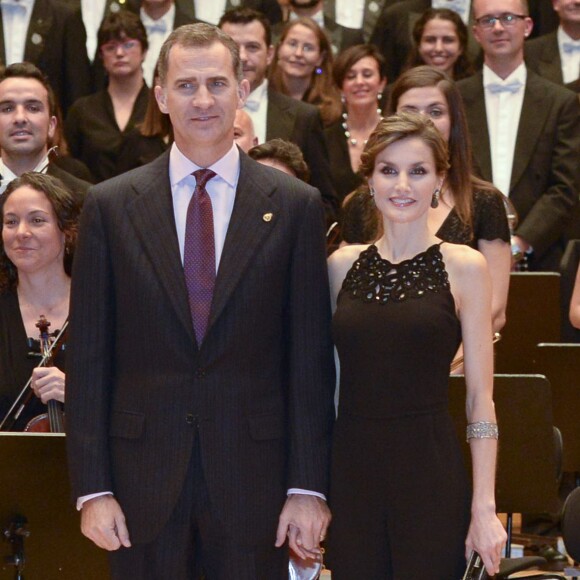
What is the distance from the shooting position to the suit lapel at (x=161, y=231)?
8.98 feet

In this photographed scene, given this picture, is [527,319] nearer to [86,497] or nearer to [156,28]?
[86,497]

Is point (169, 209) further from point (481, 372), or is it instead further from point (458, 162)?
point (458, 162)

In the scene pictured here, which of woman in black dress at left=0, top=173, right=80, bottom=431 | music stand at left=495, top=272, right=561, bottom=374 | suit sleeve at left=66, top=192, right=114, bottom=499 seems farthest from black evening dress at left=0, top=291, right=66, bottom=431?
music stand at left=495, top=272, right=561, bottom=374

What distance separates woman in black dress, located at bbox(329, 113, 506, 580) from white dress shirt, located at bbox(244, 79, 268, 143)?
2921 millimetres

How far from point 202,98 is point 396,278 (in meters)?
0.58

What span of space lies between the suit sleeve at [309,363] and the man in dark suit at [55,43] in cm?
371

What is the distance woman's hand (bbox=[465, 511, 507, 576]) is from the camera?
2709 millimetres

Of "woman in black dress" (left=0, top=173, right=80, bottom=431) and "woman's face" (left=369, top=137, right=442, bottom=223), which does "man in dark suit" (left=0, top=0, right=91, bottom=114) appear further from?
"woman's face" (left=369, top=137, right=442, bottom=223)

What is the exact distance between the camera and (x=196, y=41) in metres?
2.84

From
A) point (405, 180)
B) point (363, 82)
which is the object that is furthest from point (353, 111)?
point (405, 180)

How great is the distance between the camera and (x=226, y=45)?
2.88 m

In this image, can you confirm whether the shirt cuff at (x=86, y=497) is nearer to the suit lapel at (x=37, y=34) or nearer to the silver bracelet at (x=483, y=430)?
the silver bracelet at (x=483, y=430)

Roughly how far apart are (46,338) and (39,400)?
0.18 m

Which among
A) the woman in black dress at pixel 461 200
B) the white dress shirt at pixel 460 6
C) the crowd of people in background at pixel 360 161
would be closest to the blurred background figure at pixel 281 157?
the crowd of people in background at pixel 360 161
